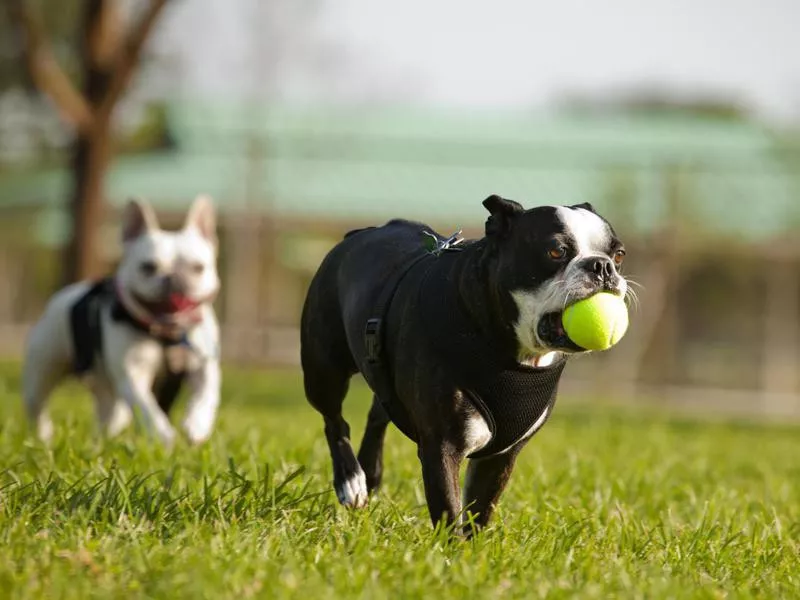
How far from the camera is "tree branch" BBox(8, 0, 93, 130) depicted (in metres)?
14.3

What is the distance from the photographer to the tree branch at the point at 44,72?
562 inches

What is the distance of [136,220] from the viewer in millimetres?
8125

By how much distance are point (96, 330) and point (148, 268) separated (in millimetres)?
519

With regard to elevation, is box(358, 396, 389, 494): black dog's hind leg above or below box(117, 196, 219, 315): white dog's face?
below

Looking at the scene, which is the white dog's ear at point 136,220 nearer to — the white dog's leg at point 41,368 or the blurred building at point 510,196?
the white dog's leg at point 41,368

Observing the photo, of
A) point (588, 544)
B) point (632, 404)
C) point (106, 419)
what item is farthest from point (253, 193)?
point (588, 544)

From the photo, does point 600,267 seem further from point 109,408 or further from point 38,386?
point 38,386

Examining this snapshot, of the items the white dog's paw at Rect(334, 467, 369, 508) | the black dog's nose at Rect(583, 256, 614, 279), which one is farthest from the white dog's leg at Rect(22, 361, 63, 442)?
the black dog's nose at Rect(583, 256, 614, 279)

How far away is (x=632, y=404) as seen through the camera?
1761cm

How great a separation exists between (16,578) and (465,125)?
2666 centimetres

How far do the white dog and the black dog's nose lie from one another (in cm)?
335

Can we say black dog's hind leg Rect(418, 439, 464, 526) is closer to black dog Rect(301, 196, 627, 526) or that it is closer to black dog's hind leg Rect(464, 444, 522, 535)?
black dog Rect(301, 196, 627, 526)

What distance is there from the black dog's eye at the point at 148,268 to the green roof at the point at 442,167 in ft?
43.8

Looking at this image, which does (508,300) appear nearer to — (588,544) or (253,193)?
(588,544)
